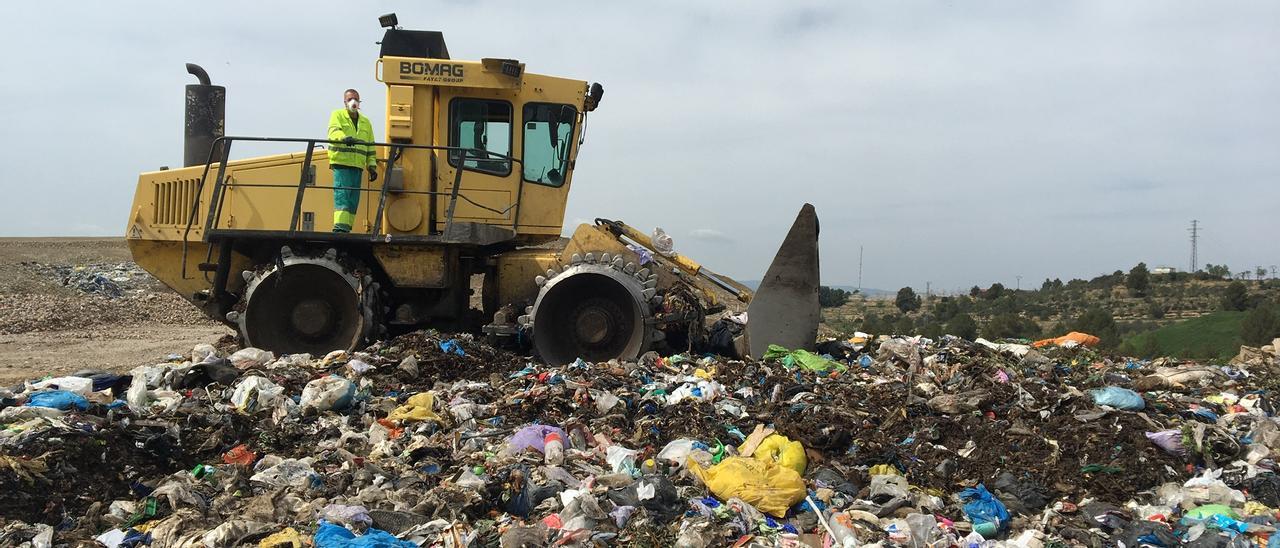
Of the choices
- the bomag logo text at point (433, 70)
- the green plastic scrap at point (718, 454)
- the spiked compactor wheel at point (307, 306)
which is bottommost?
the green plastic scrap at point (718, 454)

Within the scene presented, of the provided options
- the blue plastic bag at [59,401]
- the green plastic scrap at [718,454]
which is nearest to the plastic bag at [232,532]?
the green plastic scrap at [718,454]

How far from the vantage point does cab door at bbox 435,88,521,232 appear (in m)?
8.45

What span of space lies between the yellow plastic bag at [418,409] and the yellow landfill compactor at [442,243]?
170 centimetres

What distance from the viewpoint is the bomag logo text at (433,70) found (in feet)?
27.3

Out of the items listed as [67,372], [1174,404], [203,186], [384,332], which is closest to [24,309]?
[67,372]

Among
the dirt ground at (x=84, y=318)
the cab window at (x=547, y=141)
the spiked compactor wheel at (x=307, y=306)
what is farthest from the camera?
the dirt ground at (x=84, y=318)

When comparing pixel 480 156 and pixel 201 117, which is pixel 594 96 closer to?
pixel 480 156

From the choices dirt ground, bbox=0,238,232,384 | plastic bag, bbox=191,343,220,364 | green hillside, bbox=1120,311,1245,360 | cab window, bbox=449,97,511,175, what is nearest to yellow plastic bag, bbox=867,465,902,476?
cab window, bbox=449,97,511,175

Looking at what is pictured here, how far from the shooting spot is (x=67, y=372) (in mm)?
8648

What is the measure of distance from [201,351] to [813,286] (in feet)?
16.5

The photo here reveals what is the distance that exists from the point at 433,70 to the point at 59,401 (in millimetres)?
3956

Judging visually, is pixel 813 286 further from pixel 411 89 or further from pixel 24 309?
pixel 24 309

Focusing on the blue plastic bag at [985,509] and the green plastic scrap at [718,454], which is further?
the green plastic scrap at [718,454]

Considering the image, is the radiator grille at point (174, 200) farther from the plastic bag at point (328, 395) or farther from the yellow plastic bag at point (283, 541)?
the yellow plastic bag at point (283, 541)
